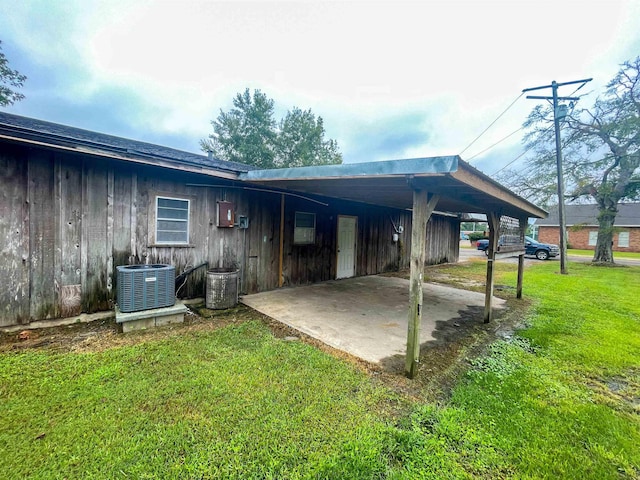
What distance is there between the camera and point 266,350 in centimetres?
317

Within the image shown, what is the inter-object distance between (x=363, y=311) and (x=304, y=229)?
2848 millimetres

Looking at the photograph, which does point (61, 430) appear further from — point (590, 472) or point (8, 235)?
point (590, 472)

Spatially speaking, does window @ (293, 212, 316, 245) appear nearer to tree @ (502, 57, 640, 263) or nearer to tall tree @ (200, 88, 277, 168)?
tree @ (502, 57, 640, 263)

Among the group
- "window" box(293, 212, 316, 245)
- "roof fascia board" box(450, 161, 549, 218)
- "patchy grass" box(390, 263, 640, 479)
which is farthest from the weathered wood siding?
"patchy grass" box(390, 263, 640, 479)

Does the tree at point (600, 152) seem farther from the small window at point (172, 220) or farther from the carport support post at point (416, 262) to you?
the small window at point (172, 220)

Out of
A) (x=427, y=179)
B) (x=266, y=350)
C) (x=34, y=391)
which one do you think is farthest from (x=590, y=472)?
(x=34, y=391)

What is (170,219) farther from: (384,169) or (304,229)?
(384,169)

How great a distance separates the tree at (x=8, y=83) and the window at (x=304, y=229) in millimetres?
15843

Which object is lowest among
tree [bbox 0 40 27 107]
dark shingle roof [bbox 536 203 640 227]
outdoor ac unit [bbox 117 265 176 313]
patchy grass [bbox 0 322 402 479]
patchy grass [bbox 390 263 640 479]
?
patchy grass [bbox 390 263 640 479]

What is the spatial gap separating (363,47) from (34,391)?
1285 cm

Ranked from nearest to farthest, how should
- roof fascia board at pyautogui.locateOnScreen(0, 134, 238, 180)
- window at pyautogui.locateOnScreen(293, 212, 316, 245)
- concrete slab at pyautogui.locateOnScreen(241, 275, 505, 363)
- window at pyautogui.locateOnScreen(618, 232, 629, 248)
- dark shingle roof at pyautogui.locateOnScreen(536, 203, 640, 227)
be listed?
roof fascia board at pyautogui.locateOnScreen(0, 134, 238, 180), concrete slab at pyautogui.locateOnScreen(241, 275, 505, 363), window at pyautogui.locateOnScreen(293, 212, 316, 245), dark shingle roof at pyautogui.locateOnScreen(536, 203, 640, 227), window at pyautogui.locateOnScreen(618, 232, 629, 248)

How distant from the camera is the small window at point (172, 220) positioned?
4539 mm

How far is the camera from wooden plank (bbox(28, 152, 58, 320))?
3.48m

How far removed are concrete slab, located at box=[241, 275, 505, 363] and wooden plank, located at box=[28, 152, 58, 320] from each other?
2.86 metres
